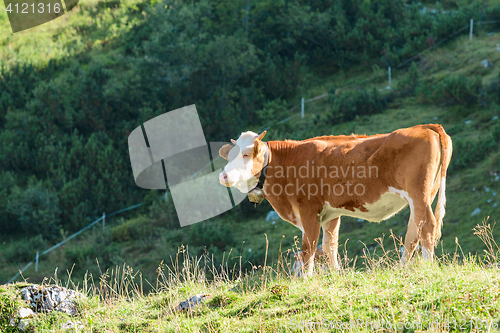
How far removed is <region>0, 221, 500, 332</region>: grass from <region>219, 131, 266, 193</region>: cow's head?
1014mm

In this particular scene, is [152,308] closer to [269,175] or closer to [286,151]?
[269,175]

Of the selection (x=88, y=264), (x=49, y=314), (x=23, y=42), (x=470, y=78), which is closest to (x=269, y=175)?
(x=49, y=314)

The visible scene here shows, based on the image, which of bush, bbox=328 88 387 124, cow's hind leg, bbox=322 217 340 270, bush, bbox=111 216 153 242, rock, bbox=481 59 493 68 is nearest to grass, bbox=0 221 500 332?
cow's hind leg, bbox=322 217 340 270

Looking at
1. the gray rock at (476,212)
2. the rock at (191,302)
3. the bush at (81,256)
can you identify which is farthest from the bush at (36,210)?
the gray rock at (476,212)

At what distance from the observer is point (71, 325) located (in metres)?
4.57

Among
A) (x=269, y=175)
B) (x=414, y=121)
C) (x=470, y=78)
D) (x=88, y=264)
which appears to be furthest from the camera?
(x=470, y=78)

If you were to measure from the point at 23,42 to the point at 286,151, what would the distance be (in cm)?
2575

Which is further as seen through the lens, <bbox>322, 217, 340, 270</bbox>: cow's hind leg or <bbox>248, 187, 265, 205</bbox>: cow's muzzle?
<bbox>322, 217, 340, 270</bbox>: cow's hind leg

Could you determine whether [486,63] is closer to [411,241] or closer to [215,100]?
[215,100]

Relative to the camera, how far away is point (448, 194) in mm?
12109

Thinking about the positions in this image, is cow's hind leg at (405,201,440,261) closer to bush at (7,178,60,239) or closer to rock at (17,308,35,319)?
rock at (17,308,35,319)

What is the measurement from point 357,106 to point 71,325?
49.0 feet

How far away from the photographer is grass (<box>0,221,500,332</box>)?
11.2 feet

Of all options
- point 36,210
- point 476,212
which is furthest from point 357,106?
point 36,210
